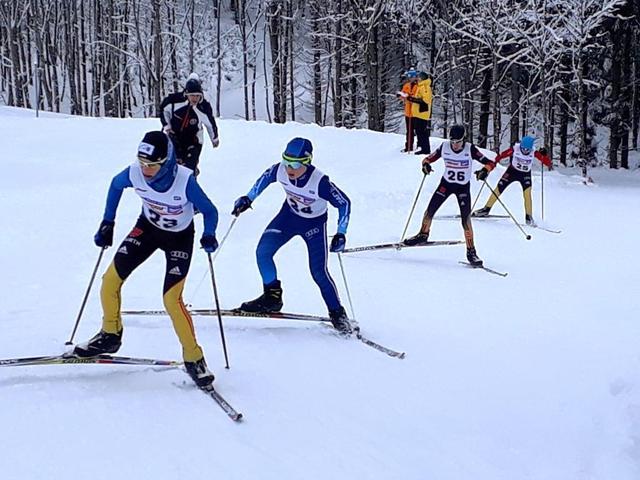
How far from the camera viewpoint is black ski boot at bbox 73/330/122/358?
443 centimetres

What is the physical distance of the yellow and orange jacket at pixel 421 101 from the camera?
45.0 feet

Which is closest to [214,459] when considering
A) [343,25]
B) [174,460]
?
[174,460]

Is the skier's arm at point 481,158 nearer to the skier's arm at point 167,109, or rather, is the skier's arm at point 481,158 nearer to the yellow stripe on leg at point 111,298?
the skier's arm at point 167,109

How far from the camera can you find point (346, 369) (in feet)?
16.8

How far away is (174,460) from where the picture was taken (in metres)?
3.57

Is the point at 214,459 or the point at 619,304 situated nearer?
the point at 214,459

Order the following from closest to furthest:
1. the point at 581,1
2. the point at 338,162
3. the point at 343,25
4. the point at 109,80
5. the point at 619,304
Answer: the point at 619,304
the point at 338,162
the point at 581,1
the point at 343,25
the point at 109,80

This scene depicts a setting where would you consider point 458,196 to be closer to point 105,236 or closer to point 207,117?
point 207,117

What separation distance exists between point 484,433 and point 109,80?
117ft

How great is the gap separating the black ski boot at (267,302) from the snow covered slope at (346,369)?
0.17 metres

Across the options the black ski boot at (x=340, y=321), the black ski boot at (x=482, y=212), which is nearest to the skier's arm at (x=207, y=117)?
the black ski boot at (x=340, y=321)

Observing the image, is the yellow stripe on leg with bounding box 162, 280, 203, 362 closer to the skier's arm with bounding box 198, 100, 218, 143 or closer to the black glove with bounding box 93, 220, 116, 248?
the black glove with bounding box 93, 220, 116, 248

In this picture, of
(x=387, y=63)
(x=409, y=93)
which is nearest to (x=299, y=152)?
(x=409, y=93)

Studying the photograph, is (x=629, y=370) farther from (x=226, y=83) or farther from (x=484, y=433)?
(x=226, y=83)
